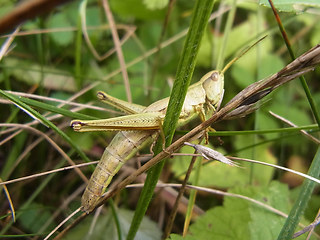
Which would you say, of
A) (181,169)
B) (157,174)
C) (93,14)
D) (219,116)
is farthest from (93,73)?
(219,116)

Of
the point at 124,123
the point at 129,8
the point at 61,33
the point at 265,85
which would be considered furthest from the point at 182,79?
the point at 129,8

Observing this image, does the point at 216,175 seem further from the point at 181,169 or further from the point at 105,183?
the point at 105,183

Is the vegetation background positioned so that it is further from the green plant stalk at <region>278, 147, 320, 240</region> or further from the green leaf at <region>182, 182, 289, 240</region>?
the green plant stalk at <region>278, 147, 320, 240</region>

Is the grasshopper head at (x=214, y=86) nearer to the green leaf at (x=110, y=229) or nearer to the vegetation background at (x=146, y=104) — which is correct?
the vegetation background at (x=146, y=104)

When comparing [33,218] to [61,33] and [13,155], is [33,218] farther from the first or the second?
[61,33]

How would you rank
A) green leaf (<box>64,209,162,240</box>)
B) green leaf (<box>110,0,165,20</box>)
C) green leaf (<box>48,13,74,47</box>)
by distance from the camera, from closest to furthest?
green leaf (<box>64,209,162,240</box>), green leaf (<box>48,13,74,47</box>), green leaf (<box>110,0,165,20</box>)

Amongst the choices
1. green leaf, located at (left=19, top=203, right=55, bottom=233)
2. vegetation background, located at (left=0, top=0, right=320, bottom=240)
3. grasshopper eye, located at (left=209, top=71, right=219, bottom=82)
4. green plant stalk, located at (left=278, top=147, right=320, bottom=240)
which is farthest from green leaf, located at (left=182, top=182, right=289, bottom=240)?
green leaf, located at (left=19, top=203, right=55, bottom=233)
